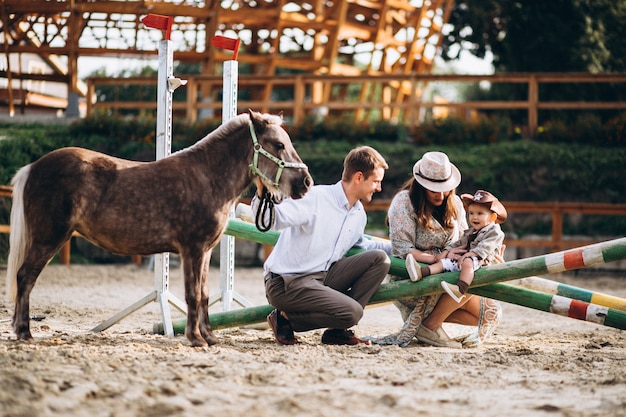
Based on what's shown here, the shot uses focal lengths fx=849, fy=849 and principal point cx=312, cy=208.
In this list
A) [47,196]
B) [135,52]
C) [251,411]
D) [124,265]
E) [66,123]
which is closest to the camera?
[251,411]

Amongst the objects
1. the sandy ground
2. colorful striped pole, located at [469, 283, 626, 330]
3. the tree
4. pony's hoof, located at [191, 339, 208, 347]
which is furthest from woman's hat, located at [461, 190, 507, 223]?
the tree

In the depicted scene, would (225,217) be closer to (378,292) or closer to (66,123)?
(378,292)

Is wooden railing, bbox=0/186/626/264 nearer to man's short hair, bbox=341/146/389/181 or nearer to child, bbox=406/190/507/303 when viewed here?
child, bbox=406/190/507/303

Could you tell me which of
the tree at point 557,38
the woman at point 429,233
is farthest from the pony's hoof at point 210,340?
the tree at point 557,38

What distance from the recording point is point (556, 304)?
5.96 metres

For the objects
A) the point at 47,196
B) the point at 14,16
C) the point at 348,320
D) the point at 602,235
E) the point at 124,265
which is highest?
the point at 14,16

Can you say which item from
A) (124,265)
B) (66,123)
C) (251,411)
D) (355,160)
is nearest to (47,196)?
(355,160)

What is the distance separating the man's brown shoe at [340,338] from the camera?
600cm

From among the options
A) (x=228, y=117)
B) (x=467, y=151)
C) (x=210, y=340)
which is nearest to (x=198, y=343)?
(x=210, y=340)

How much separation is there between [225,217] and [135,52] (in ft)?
43.3

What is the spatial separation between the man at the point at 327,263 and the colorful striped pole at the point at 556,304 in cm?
81

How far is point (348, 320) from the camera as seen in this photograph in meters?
5.81

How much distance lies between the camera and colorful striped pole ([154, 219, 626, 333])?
5.64 m

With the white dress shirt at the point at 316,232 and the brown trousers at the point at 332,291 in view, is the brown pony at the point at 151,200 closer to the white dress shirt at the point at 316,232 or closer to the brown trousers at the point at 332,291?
the white dress shirt at the point at 316,232
